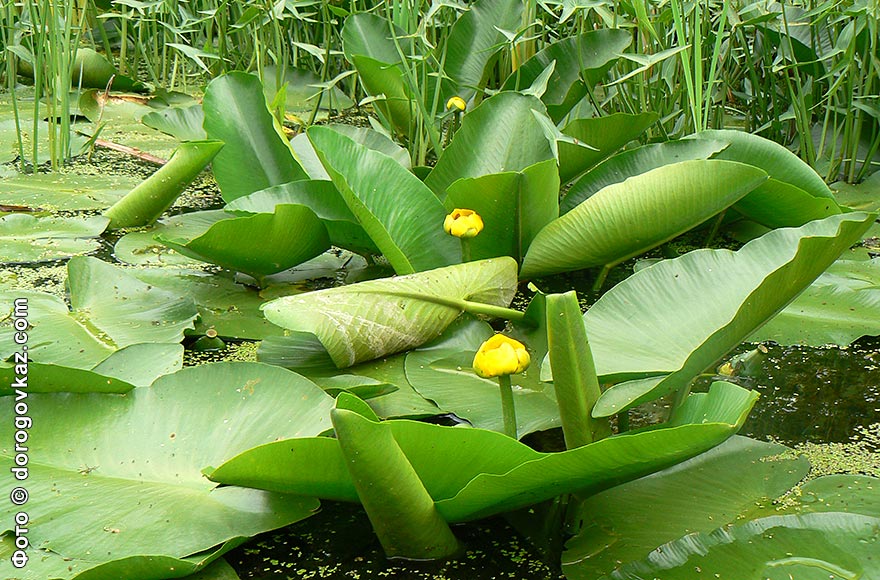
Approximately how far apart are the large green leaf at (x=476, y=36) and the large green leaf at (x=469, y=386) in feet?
2.70

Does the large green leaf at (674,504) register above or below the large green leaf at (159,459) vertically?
above

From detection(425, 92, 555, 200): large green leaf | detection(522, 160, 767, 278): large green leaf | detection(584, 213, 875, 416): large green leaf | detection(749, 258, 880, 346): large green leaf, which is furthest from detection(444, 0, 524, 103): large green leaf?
detection(584, 213, 875, 416): large green leaf

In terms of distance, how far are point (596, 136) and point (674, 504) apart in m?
0.67

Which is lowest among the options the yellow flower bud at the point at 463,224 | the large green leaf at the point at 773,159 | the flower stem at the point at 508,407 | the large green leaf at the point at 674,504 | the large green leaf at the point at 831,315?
the large green leaf at the point at 674,504

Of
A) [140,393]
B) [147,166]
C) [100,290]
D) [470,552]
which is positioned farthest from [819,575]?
[147,166]

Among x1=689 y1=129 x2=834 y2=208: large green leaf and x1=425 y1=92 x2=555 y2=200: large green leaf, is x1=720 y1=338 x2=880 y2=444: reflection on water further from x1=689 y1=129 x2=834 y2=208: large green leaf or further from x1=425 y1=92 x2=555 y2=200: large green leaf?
x1=425 y1=92 x2=555 y2=200: large green leaf

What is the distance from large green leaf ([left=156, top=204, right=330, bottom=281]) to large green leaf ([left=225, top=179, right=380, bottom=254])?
1.5 inches

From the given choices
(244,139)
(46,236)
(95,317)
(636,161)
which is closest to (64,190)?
(46,236)

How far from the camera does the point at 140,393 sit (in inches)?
34.6

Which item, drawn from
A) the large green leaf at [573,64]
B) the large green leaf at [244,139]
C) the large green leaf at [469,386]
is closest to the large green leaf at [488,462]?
the large green leaf at [469,386]

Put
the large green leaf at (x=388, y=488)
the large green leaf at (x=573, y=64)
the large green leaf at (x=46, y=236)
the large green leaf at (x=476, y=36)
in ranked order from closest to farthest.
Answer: the large green leaf at (x=388, y=488) → the large green leaf at (x=46, y=236) → the large green leaf at (x=573, y=64) → the large green leaf at (x=476, y=36)

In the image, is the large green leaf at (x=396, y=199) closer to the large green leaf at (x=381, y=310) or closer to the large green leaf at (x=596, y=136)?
the large green leaf at (x=381, y=310)

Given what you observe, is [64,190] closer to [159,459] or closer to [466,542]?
[159,459]

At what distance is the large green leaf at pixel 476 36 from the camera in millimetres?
1788
